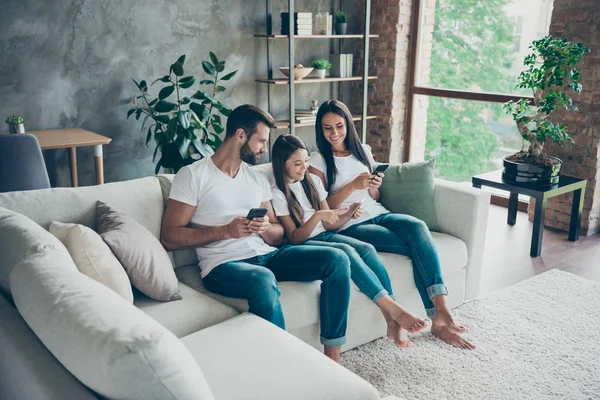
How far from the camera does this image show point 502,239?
436cm

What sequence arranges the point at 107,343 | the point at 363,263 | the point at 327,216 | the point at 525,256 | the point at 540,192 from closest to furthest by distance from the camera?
the point at 107,343, the point at 363,263, the point at 327,216, the point at 540,192, the point at 525,256

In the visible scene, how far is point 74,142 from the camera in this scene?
12.9ft

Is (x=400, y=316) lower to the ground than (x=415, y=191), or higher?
lower

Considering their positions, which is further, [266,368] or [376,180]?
[376,180]

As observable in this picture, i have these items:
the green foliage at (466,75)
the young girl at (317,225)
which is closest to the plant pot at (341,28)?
the green foliage at (466,75)

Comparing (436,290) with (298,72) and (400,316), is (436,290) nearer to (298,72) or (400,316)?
(400,316)

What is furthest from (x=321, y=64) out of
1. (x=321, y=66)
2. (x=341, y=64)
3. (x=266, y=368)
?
(x=266, y=368)

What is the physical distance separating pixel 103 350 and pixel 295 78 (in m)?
4.29

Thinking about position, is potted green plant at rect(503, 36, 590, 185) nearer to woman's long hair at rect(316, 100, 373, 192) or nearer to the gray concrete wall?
A: woman's long hair at rect(316, 100, 373, 192)

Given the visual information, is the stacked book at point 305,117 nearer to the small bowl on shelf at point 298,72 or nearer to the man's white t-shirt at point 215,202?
the small bowl on shelf at point 298,72

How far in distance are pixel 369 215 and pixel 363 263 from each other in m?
0.50

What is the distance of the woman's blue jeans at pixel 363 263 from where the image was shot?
2564 mm

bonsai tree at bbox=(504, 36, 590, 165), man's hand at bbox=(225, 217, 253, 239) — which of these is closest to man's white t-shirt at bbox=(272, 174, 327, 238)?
man's hand at bbox=(225, 217, 253, 239)

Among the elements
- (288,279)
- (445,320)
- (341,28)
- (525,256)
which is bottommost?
(525,256)
